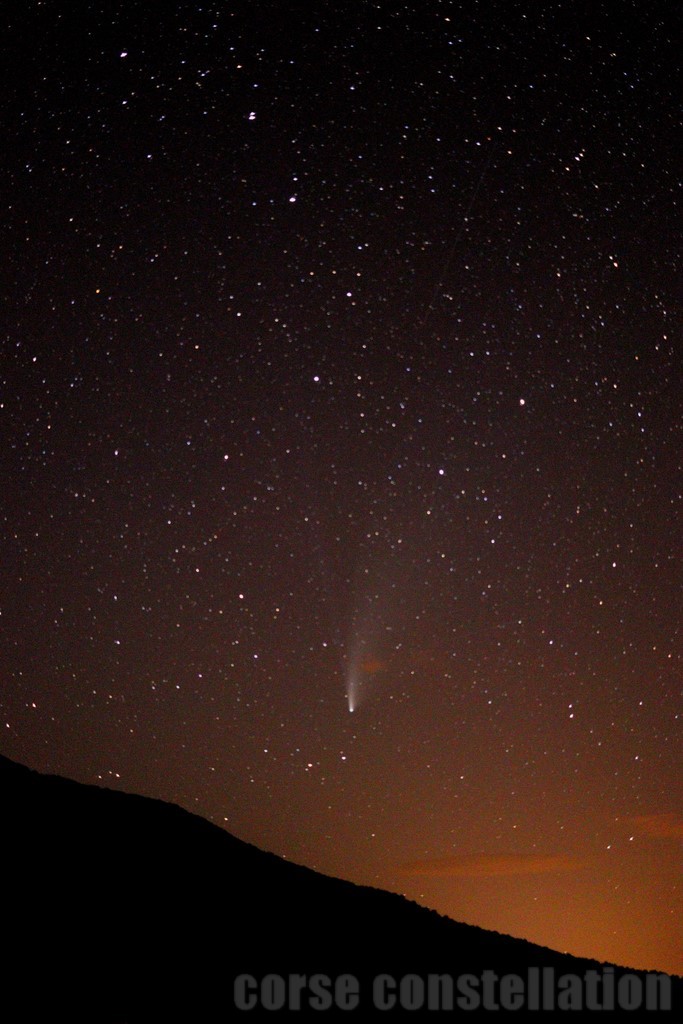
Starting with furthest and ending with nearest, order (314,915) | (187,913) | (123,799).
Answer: (123,799) → (314,915) → (187,913)

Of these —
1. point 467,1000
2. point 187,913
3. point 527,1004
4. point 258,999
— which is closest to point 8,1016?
point 258,999

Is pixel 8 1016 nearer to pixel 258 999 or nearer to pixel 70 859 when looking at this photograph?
pixel 258 999

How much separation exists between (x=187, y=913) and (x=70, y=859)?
1685 mm

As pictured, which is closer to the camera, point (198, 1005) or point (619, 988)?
point (198, 1005)

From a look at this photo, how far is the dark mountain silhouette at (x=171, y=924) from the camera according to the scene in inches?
338

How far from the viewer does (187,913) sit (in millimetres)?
11047

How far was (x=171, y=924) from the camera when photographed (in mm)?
10516

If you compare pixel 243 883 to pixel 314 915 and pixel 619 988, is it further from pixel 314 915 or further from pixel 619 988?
pixel 619 988

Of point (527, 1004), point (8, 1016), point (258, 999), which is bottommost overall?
point (527, 1004)

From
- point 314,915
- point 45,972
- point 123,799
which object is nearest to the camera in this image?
point 45,972

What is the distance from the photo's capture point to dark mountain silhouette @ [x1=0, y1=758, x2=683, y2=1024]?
8.59 m

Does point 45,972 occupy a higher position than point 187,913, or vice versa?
point 45,972

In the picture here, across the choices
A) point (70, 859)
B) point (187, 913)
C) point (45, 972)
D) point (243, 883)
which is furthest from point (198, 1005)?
point (243, 883)

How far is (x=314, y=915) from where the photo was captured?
40.6 ft
